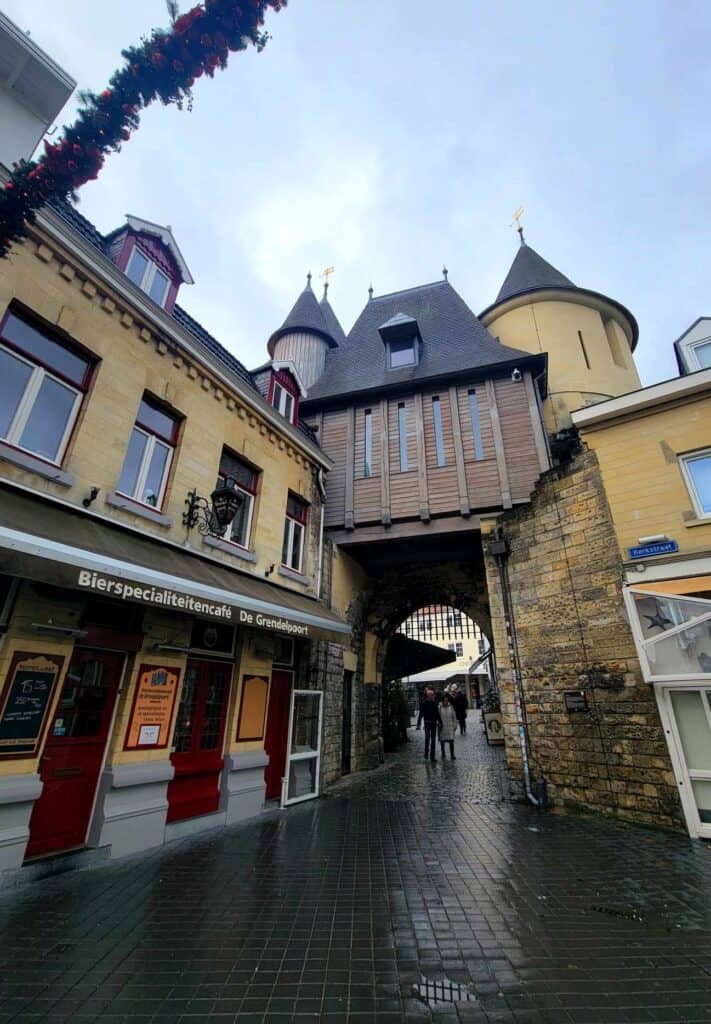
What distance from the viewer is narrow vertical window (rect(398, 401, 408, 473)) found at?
10.7m

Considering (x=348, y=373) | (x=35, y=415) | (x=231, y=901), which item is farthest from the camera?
(x=348, y=373)

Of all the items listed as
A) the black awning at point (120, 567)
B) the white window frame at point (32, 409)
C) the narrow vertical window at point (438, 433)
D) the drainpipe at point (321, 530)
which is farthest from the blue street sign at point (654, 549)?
the white window frame at point (32, 409)

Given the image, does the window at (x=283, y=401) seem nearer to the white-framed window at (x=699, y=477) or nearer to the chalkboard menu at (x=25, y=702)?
the chalkboard menu at (x=25, y=702)

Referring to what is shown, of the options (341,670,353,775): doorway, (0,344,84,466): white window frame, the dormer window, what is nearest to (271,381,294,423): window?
the dormer window

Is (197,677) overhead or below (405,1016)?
overhead

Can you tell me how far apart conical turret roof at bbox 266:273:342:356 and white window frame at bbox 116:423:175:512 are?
11.0 m

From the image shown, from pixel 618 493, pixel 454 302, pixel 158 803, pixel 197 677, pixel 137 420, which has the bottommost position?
pixel 158 803

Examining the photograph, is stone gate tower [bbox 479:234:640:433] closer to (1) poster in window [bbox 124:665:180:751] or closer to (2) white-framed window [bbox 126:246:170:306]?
(2) white-framed window [bbox 126:246:170:306]

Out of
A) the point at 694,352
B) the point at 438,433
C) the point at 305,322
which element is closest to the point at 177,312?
the point at 438,433

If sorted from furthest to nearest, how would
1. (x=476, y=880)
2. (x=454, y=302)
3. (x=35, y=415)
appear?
(x=454, y=302)
(x=35, y=415)
(x=476, y=880)

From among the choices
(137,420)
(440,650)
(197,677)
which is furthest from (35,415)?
(440,650)

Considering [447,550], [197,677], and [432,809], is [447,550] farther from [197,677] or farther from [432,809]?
[197,677]

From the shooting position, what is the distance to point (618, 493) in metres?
7.26

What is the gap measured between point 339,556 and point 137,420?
19.1 feet
